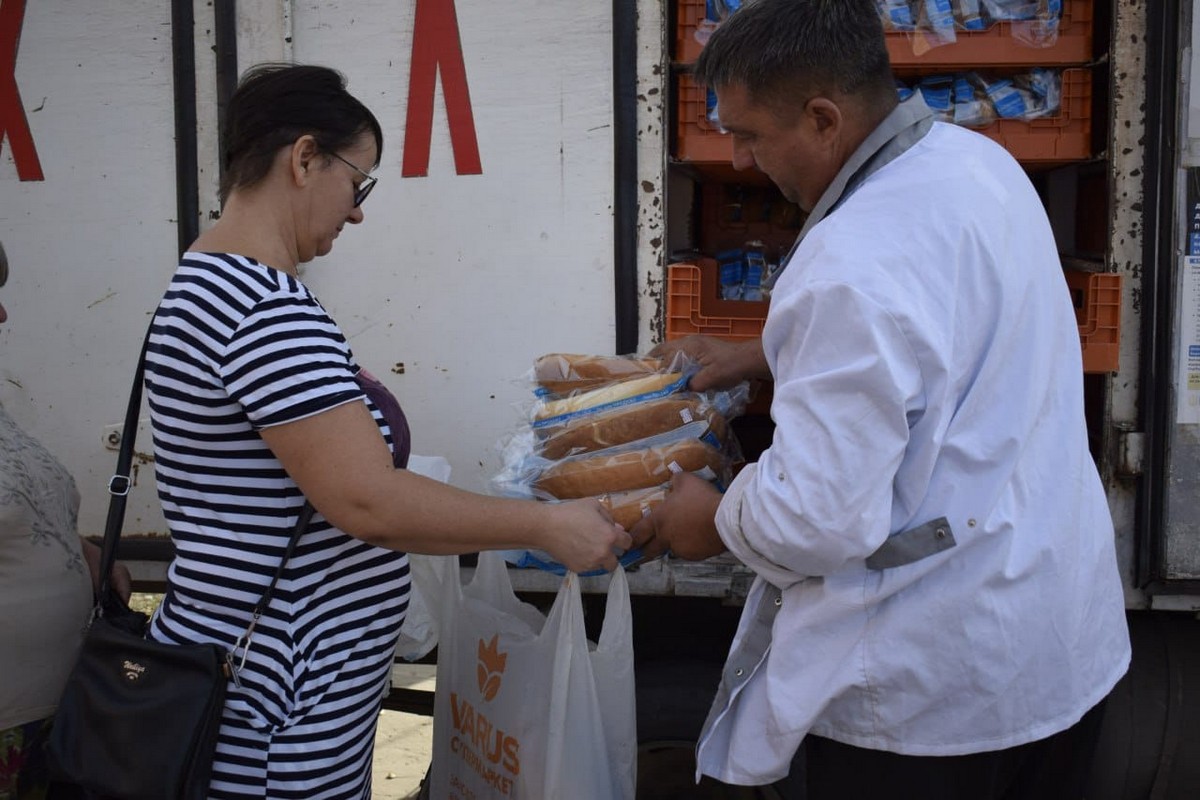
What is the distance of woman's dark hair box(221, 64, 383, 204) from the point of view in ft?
5.28

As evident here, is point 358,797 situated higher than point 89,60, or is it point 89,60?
point 89,60

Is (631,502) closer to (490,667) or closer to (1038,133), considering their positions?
(490,667)

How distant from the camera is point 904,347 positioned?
1.29m

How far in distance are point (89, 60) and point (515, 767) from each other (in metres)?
1.96

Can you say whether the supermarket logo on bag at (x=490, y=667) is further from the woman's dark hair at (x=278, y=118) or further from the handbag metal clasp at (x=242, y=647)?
the woman's dark hair at (x=278, y=118)

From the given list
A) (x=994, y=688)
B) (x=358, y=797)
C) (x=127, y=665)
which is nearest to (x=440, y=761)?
(x=358, y=797)

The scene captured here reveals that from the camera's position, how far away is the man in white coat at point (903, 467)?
1.31 meters

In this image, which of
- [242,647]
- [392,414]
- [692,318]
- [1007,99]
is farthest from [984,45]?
[242,647]

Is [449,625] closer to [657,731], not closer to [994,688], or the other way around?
[657,731]

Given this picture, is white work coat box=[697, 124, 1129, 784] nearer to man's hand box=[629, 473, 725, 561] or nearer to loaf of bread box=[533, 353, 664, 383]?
man's hand box=[629, 473, 725, 561]

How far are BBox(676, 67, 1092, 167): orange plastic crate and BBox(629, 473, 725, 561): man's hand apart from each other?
974mm

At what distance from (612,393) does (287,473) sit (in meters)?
0.72

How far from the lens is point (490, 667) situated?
2031 mm

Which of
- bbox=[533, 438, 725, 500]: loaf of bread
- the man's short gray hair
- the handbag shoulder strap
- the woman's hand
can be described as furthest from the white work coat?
the handbag shoulder strap
